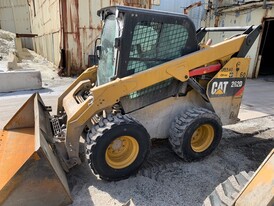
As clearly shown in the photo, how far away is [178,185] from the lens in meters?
3.04

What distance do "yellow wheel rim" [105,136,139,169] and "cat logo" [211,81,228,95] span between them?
1475 millimetres

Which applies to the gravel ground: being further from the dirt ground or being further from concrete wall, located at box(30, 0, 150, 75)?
concrete wall, located at box(30, 0, 150, 75)

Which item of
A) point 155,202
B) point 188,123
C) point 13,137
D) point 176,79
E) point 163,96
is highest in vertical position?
point 176,79

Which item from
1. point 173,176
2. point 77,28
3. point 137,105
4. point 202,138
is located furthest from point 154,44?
point 77,28

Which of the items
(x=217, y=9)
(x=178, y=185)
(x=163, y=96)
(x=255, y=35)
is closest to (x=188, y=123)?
(x=163, y=96)

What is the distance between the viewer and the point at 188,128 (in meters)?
3.31

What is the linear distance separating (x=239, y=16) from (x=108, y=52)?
9.43 meters

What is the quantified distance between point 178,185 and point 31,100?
7.77 feet

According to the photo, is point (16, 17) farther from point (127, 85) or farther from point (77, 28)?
point (127, 85)

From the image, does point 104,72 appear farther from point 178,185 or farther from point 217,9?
point 217,9

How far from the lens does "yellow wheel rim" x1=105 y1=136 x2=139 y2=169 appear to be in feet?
10.0

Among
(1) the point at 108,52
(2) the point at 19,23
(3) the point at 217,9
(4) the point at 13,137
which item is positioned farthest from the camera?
(2) the point at 19,23

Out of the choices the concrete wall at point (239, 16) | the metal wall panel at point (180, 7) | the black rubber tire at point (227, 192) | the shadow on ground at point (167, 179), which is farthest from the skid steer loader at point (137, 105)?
the metal wall panel at point (180, 7)

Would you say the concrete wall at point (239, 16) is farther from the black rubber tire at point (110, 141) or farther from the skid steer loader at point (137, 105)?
the black rubber tire at point (110, 141)
